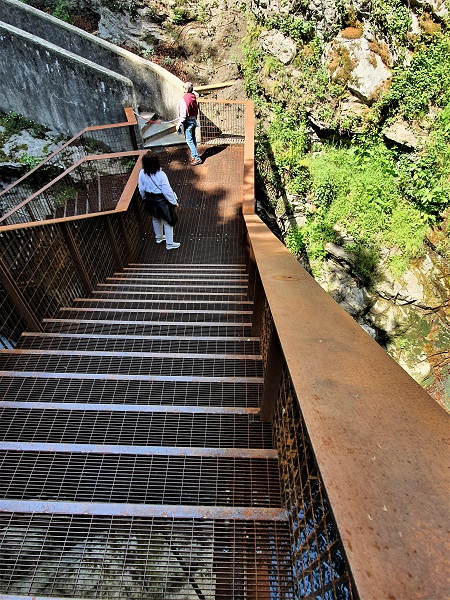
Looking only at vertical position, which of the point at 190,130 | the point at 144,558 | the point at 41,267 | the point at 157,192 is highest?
the point at 190,130

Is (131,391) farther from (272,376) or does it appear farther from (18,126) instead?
(18,126)

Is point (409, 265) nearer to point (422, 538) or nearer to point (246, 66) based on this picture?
point (246, 66)

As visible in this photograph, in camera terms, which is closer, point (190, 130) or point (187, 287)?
point (187, 287)

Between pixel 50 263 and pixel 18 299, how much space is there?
2.42ft

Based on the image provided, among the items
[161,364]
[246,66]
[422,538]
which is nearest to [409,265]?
[246,66]

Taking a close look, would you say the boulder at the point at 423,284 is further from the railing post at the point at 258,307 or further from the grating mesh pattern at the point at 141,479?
the grating mesh pattern at the point at 141,479

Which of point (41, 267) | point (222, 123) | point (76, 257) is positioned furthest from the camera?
point (222, 123)

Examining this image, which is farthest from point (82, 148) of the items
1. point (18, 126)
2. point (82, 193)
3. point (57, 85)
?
point (18, 126)

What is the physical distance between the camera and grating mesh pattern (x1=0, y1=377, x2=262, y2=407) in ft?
8.25

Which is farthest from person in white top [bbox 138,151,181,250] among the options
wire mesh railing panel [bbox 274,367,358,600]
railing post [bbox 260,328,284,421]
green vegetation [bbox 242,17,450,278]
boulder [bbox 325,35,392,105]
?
boulder [bbox 325,35,392,105]

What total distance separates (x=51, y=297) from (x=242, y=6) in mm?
12249

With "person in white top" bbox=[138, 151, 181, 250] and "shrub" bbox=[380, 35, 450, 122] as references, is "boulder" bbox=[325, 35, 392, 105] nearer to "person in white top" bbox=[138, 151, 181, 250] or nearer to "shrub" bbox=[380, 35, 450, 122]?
"shrub" bbox=[380, 35, 450, 122]

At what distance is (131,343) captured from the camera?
10.9 ft

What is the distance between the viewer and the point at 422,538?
69 centimetres
